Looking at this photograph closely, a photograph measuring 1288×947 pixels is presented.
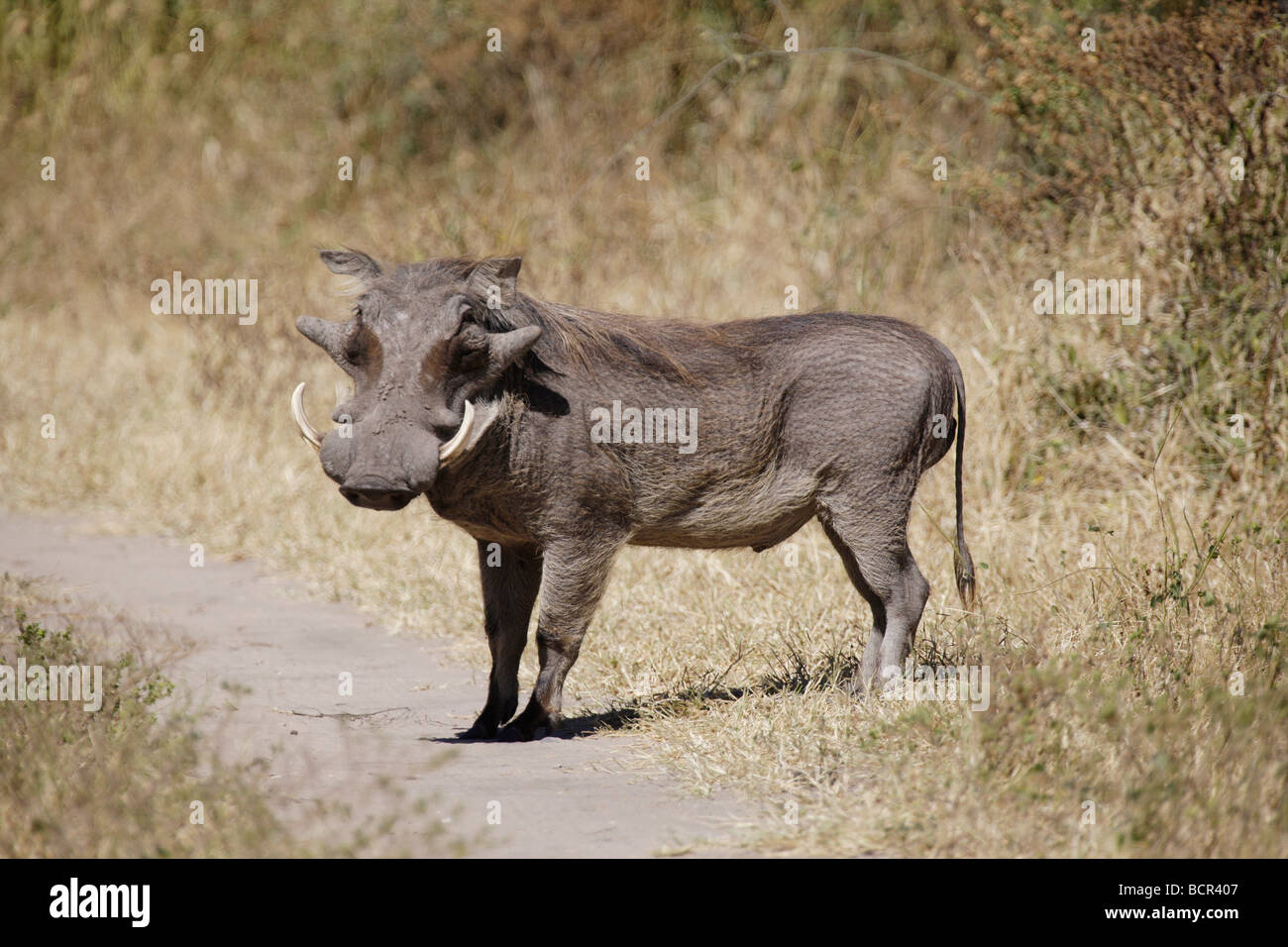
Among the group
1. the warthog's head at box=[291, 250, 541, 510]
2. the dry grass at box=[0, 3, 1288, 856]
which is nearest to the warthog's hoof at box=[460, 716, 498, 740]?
the dry grass at box=[0, 3, 1288, 856]

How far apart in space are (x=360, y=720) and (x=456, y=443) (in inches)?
45.6

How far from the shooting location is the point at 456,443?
13.3ft

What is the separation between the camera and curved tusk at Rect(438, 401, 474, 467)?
13.3 feet

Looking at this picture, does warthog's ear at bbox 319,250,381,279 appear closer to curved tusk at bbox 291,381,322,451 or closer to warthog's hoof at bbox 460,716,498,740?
curved tusk at bbox 291,381,322,451

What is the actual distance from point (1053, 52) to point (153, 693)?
466cm

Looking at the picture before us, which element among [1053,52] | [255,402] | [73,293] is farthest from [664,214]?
[73,293]

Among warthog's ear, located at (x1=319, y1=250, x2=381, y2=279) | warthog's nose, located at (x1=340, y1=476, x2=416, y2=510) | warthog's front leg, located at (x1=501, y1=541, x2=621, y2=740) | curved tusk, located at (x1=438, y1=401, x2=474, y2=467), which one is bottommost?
warthog's front leg, located at (x1=501, y1=541, x2=621, y2=740)

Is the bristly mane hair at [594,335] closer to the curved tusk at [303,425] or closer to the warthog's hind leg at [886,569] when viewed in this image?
the curved tusk at [303,425]

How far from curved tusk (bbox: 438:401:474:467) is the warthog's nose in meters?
0.14

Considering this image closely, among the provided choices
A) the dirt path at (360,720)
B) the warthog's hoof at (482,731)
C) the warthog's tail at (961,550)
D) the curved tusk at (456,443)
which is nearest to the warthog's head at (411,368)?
the curved tusk at (456,443)

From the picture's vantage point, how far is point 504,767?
13.8ft

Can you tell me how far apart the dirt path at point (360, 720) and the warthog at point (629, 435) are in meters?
0.36

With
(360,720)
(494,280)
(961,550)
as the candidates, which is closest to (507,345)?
(494,280)

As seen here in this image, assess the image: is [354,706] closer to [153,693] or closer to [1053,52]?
[153,693]
